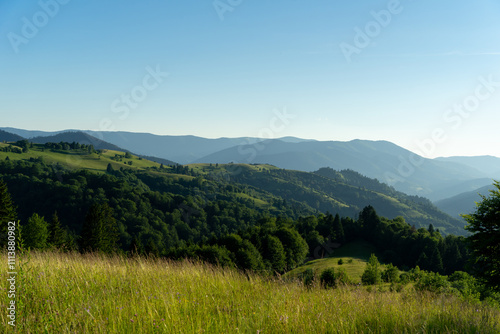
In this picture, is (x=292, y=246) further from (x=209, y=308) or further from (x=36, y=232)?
(x=209, y=308)

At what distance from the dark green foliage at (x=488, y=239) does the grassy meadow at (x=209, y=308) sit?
74.2 feet

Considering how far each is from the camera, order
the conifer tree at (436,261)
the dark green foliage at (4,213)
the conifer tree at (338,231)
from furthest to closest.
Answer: the conifer tree at (338,231) < the conifer tree at (436,261) < the dark green foliage at (4,213)

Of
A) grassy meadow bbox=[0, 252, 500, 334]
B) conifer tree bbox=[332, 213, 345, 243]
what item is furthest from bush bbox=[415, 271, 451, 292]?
conifer tree bbox=[332, 213, 345, 243]

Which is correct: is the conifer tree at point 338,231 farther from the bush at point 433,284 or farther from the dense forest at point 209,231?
the bush at point 433,284

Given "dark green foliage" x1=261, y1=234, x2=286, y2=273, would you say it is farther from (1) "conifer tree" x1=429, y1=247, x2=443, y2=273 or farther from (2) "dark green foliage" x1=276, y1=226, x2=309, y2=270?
(1) "conifer tree" x1=429, y1=247, x2=443, y2=273

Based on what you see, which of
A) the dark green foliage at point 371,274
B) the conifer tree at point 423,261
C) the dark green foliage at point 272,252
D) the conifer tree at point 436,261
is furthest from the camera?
the conifer tree at point 423,261

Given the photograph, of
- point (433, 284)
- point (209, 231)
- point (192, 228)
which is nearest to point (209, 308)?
point (433, 284)

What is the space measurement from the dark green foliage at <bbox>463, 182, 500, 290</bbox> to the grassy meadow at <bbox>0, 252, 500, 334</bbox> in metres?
22.6

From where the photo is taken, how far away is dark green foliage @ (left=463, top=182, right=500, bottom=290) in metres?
22.8

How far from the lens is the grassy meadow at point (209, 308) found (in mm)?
3971

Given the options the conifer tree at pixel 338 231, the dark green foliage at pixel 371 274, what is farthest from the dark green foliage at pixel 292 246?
the dark green foliage at pixel 371 274

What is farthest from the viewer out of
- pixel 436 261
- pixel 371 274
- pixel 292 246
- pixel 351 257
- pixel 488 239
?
pixel 351 257

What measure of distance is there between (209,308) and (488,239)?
85.3 feet

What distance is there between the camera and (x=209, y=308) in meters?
4.76
